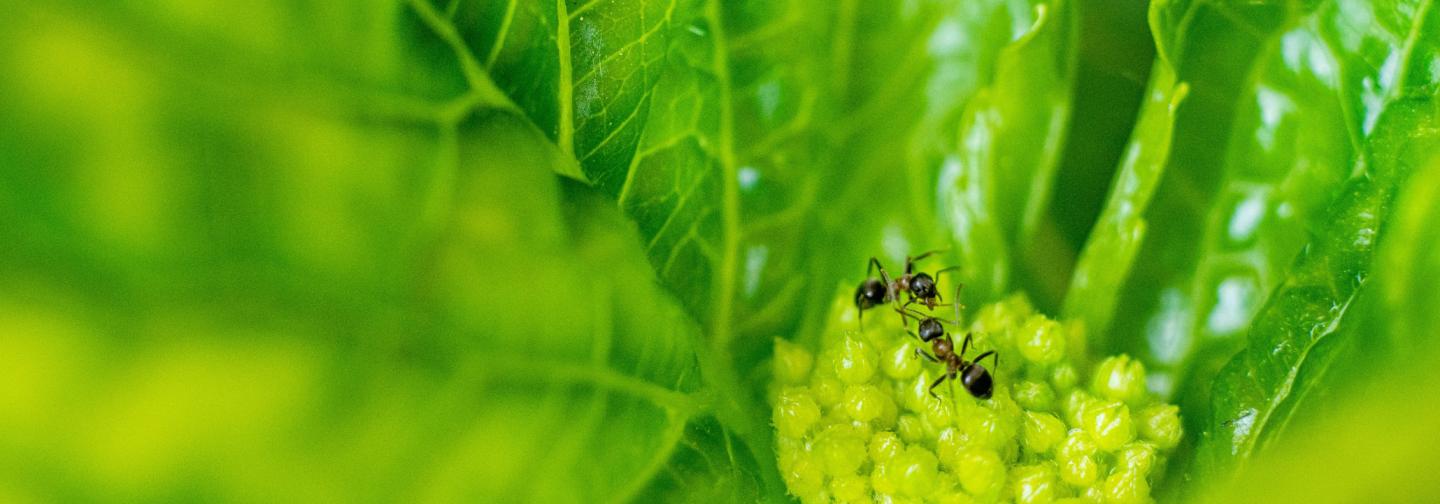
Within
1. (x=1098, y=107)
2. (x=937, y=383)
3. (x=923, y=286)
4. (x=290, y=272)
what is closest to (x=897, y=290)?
(x=923, y=286)

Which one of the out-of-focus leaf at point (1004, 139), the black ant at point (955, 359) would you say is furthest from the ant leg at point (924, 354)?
the out-of-focus leaf at point (1004, 139)

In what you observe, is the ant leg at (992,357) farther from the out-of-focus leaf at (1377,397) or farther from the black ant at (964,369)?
the out-of-focus leaf at (1377,397)

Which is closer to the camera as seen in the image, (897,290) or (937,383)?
(937,383)

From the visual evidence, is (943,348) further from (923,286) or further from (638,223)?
(638,223)

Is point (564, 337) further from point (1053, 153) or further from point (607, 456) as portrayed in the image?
point (1053, 153)

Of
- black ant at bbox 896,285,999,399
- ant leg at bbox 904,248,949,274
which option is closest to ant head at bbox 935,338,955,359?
black ant at bbox 896,285,999,399

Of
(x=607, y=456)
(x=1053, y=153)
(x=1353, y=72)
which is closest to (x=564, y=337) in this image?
(x=607, y=456)
